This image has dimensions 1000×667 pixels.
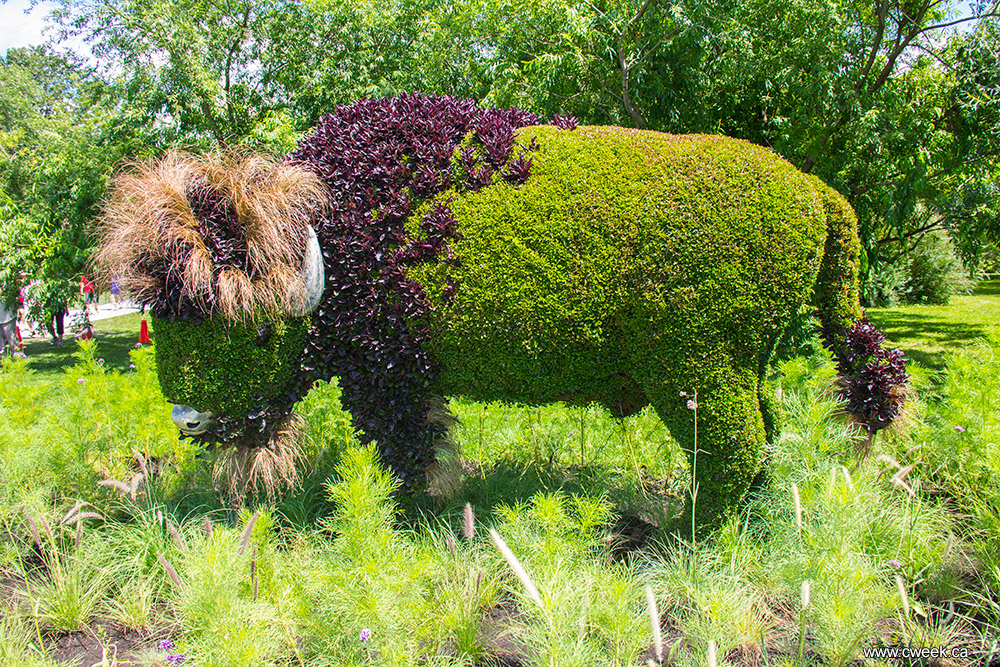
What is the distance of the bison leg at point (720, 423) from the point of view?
2.82m

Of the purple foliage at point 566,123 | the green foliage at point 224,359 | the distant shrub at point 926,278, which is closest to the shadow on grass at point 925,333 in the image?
the distant shrub at point 926,278

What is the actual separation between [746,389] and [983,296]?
65.6ft

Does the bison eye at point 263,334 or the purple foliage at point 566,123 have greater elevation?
the purple foliage at point 566,123

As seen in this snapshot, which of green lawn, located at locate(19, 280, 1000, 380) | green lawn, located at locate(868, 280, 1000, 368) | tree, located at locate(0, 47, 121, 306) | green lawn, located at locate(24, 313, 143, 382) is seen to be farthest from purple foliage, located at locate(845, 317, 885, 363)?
tree, located at locate(0, 47, 121, 306)

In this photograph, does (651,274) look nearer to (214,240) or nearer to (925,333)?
(214,240)

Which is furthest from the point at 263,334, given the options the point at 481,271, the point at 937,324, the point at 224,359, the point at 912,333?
the point at 937,324

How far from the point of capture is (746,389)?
287 cm

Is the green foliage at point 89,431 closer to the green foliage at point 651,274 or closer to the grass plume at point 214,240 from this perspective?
the grass plume at point 214,240

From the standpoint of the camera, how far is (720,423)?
284 cm

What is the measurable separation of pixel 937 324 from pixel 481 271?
1294 centimetres

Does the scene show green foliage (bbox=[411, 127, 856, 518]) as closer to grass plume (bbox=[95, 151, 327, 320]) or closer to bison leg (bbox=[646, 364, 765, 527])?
bison leg (bbox=[646, 364, 765, 527])

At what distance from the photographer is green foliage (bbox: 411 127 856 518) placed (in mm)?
2752

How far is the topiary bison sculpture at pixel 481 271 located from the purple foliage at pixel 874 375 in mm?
111

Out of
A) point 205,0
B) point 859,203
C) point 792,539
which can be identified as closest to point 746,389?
point 792,539
